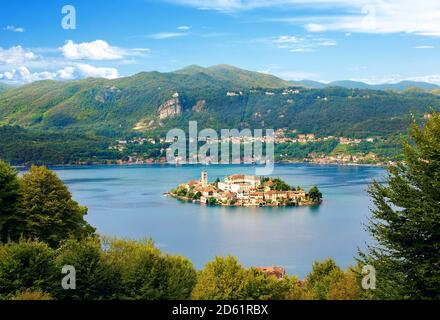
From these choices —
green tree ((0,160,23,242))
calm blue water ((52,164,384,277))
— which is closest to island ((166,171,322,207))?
calm blue water ((52,164,384,277))

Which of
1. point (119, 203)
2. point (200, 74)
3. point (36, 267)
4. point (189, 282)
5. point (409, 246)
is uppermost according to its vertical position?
point (200, 74)

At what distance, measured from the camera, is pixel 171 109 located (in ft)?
200

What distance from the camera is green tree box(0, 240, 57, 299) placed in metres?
4.08

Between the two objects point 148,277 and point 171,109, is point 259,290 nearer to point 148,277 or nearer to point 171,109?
point 148,277

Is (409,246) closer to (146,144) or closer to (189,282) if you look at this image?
(189,282)

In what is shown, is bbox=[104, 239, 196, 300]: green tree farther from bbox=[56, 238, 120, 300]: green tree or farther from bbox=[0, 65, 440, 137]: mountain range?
bbox=[0, 65, 440, 137]: mountain range

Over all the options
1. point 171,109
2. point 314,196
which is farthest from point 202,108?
point 314,196

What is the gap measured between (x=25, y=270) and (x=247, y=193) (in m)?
18.1

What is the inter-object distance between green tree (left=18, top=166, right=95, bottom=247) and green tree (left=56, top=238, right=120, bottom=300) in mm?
876

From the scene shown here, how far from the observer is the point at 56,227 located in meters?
5.72

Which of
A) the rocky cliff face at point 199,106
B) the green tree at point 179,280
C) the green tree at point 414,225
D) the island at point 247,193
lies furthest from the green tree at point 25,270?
the rocky cliff face at point 199,106

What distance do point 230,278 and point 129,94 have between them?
219 feet

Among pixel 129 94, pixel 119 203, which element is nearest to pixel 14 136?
pixel 119 203

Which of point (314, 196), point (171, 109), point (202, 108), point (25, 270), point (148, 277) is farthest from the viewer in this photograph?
point (202, 108)
